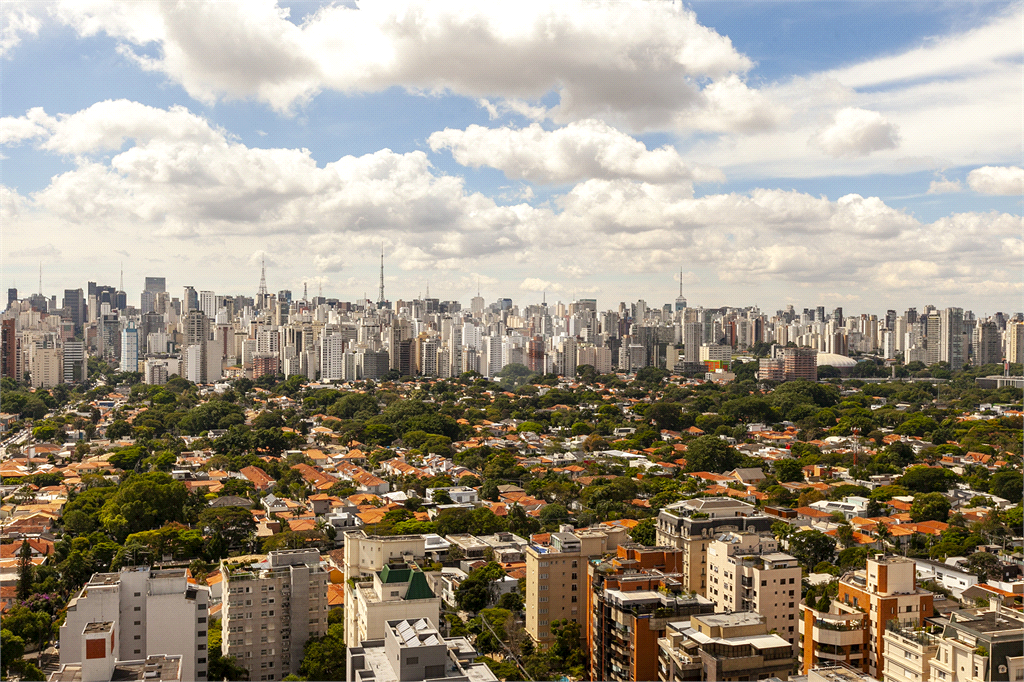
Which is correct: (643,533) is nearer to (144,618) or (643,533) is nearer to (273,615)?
(273,615)

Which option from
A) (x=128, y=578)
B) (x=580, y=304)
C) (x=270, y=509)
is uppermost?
(x=580, y=304)

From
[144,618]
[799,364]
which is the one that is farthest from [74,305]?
[144,618]

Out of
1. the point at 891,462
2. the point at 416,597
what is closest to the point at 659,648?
the point at 416,597

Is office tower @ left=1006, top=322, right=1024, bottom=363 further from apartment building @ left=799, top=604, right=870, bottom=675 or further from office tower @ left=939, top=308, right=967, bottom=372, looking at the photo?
apartment building @ left=799, top=604, right=870, bottom=675

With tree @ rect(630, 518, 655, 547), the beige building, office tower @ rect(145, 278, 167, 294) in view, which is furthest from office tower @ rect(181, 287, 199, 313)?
the beige building

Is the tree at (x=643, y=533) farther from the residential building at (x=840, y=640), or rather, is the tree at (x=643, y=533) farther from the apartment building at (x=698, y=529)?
the residential building at (x=840, y=640)

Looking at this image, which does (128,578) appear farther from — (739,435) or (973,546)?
(739,435)

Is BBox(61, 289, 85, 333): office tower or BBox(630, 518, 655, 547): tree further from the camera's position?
BBox(61, 289, 85, 333): office tower
